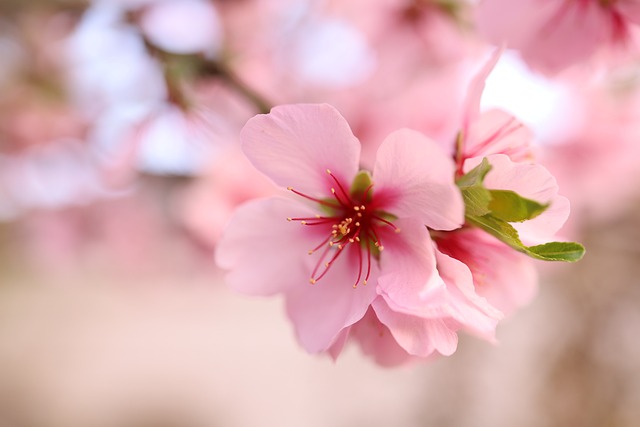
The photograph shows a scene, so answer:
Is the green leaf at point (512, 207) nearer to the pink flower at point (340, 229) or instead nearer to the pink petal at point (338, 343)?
the pink flower at point (340, 229)

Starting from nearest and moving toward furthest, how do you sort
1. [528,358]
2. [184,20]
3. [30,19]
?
[184,20]
[30,19]
[528,358]

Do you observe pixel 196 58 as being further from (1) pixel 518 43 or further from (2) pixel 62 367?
(2) pixel 62 367

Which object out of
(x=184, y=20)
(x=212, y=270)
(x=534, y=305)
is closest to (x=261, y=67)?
(x=184, y=20)

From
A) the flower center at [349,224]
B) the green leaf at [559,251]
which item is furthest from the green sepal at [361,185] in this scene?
the green leaf at [559,251]

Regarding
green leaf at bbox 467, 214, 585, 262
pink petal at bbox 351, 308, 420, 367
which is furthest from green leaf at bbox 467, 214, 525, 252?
pink petal at bbox 351, 308, 420, 367

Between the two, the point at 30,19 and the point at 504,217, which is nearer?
the point at 504,217

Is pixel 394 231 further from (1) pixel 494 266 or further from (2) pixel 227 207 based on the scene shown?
(2) pixel 227 207

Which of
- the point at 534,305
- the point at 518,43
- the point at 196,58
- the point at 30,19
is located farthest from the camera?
the point at 534,305
